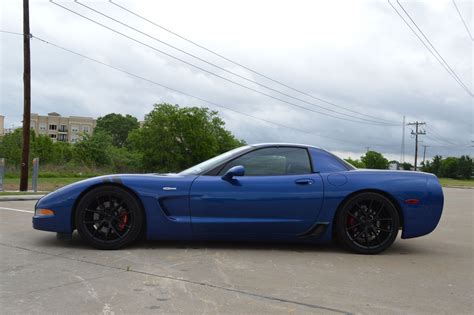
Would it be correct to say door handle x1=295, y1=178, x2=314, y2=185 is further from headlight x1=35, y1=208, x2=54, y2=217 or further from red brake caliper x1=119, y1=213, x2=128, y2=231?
headlight x1=35, y1=208, x2=54, y2=217

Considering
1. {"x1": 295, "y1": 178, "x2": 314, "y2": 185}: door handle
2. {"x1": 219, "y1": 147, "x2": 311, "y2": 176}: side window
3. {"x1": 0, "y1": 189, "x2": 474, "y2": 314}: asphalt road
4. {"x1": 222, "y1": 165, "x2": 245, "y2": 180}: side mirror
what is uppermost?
{"x1": 219, "y1": 147, "x2": 311, "y2": 176}: side window

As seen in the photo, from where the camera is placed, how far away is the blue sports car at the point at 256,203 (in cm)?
502

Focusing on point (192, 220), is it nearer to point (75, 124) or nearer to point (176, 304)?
point (176, 304)

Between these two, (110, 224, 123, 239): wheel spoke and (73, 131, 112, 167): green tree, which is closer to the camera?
(110, 224, 123, 239): wheel spoke

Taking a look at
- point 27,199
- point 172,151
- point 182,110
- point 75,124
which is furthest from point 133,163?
point 75,124

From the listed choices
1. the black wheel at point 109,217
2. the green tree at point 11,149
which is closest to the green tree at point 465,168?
the green tree at point 11,149

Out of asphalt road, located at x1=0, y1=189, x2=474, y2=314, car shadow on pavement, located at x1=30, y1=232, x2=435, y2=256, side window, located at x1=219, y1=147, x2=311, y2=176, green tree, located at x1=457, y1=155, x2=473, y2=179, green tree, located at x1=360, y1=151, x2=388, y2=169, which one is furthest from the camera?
green tree, located at x1=457, y1=155, x2=473, y2=179

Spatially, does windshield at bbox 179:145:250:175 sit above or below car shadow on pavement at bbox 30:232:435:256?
above

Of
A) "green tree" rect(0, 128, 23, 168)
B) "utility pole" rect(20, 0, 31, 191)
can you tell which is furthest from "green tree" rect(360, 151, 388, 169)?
"utility pole" rect(20, 0, 31, 191)

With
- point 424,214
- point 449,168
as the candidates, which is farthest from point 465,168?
point 424,214

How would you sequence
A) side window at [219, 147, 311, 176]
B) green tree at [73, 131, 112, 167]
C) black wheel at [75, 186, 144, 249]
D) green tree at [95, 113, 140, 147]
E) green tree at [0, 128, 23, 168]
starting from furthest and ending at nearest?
green tree at [95, 113, 140, 147]
green tree at [73, 131, 112, 167]
green tree at [0, 128, 23, 168]
side window at [219, 147, 311, 176]
black wheel at [75, 186, 144, 249]

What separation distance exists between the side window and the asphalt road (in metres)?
0.93

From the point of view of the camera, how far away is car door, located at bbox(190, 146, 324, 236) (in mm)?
5039

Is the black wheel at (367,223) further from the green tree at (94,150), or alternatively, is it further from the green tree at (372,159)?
the green tree at (372,159)
